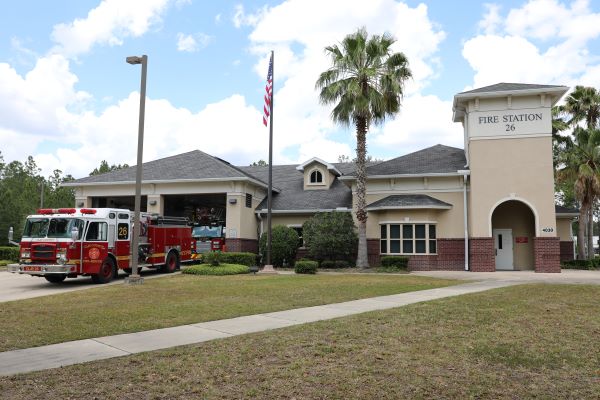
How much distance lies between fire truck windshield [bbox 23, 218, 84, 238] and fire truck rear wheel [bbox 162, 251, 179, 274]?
590 centimetres

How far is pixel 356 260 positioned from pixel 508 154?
9481mm

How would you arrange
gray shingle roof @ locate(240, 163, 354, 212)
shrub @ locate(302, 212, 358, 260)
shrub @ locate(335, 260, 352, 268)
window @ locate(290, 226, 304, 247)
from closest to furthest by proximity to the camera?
shrub @ locate(302, 212, 358, 260)
shrub @ locate(335, 260, 352, 268)
window @ locate(290, 226, 304, 247)
gray shingle roof @ locate(240, 163, 354, 212)

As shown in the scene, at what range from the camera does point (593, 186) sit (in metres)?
30.4

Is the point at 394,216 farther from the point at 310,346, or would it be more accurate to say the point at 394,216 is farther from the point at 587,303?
the point at 310,346

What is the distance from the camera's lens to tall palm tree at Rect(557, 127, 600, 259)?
30.3 metres

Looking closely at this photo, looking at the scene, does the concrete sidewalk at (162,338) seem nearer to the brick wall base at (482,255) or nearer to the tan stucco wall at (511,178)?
the brick wall base at (482,255)

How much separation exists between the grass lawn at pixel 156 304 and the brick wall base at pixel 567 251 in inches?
654

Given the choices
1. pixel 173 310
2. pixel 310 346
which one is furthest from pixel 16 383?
pixel 173 310

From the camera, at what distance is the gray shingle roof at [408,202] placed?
25.6m

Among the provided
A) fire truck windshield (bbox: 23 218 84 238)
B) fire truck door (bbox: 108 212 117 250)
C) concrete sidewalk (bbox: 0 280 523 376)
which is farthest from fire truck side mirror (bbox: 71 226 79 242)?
concrete sidewalk (bbox: 0 280 523 376)

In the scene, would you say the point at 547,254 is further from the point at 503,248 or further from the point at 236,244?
the point at 236,244

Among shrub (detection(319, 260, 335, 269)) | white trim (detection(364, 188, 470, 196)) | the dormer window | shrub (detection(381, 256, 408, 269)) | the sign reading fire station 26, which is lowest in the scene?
shrub (detection(319, 260, 335, 269))

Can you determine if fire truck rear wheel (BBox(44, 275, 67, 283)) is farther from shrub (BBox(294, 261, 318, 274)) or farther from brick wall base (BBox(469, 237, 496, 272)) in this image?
brick wall base (BBox(469, 237, 496, 272))

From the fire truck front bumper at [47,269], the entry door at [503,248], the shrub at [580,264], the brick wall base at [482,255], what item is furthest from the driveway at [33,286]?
the shrub at [580,264]
